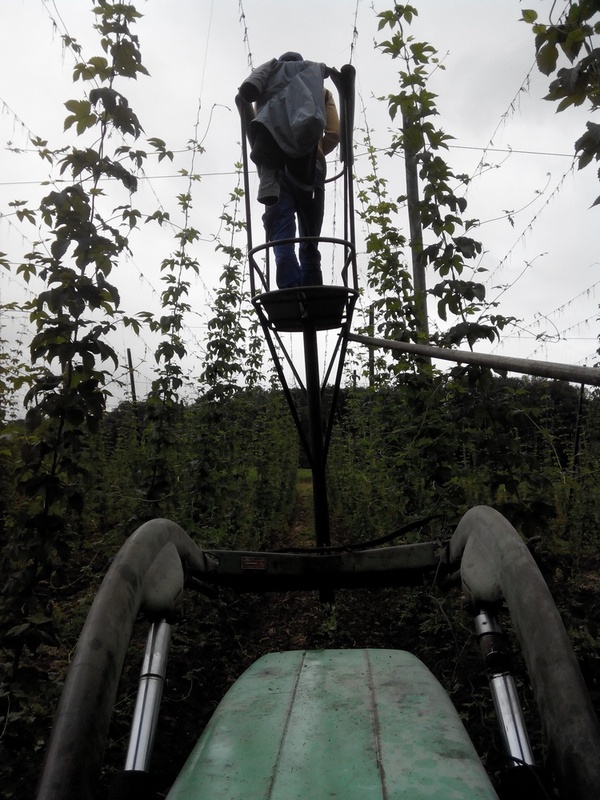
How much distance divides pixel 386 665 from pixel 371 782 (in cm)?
45

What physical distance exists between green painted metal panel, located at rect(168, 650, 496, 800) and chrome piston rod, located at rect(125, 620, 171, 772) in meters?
0.07

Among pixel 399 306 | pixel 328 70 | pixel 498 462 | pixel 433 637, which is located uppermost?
pixel 328 70

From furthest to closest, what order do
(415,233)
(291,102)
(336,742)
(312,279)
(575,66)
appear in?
(415,233) < (312,279) < (291,102) < (575,66) < (336,742)

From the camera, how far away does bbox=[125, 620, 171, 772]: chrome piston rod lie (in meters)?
0.93

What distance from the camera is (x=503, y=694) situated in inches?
39.4

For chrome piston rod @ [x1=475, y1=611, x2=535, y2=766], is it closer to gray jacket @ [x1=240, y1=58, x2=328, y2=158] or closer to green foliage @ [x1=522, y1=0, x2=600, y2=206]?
green foliage @ [x1=522, y1=0, x2=600, y2=206]

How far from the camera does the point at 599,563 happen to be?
4141mm

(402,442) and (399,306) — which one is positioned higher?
(399,306)

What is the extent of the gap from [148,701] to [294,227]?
197 centimetres

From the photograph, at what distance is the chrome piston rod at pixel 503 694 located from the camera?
93 cm

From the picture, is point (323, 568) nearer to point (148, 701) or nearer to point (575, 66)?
point (148, 701)

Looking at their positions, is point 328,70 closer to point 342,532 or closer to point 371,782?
point 371,782

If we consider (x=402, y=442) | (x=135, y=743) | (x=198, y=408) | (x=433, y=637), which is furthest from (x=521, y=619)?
(x=198, y=408)

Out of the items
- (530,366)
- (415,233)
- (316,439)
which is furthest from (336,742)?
(415,233)
